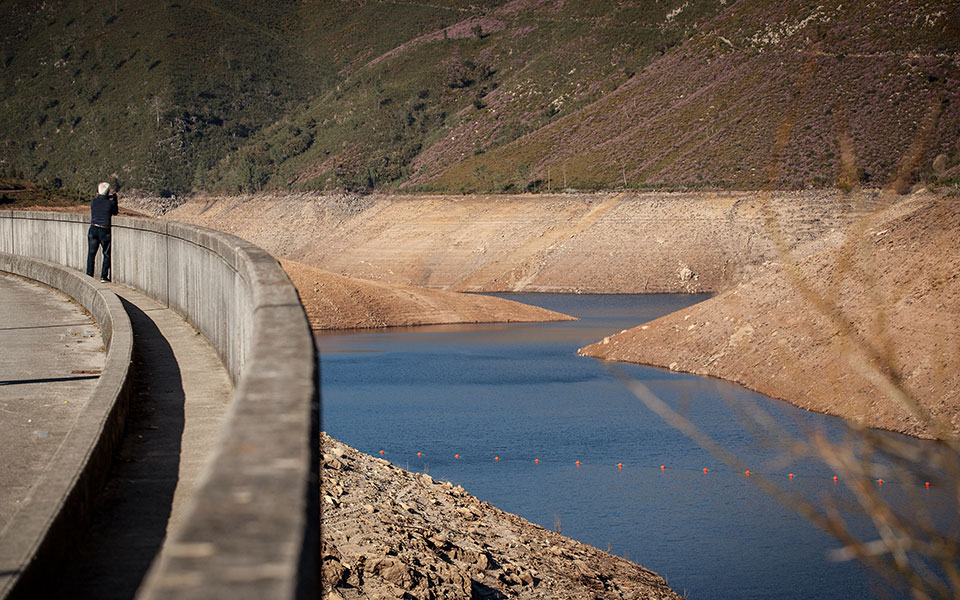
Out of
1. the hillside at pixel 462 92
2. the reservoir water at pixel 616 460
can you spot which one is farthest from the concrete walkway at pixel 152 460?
the hillside at pixel 462 92

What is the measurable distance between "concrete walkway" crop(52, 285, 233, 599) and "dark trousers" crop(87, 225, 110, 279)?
666 cm

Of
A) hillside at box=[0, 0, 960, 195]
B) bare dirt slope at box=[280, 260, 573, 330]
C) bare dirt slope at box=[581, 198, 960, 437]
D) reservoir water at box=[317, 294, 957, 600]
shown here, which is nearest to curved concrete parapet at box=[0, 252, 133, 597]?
reservoir water at box=[317, 294, 957, 600]

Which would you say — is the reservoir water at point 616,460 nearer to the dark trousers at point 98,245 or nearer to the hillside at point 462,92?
the dark trousers at point 98,245

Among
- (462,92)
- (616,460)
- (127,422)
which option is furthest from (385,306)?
(462,92)

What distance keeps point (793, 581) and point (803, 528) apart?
9.53 feet

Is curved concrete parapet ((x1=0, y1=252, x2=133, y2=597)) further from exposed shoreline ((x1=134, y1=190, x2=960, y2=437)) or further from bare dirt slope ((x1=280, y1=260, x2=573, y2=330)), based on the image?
bare dirt slope ((x1=280, y1=260, x2=573, y2=330))

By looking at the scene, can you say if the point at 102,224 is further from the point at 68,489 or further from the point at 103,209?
the point at 68,489

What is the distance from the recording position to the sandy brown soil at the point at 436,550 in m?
12.5

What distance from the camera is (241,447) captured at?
2.89 m

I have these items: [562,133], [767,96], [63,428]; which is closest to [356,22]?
[562,133]

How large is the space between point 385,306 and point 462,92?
71258mm

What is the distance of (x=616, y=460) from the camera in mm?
24250

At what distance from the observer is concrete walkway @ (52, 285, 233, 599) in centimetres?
602

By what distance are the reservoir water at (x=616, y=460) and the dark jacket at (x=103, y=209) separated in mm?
7833
